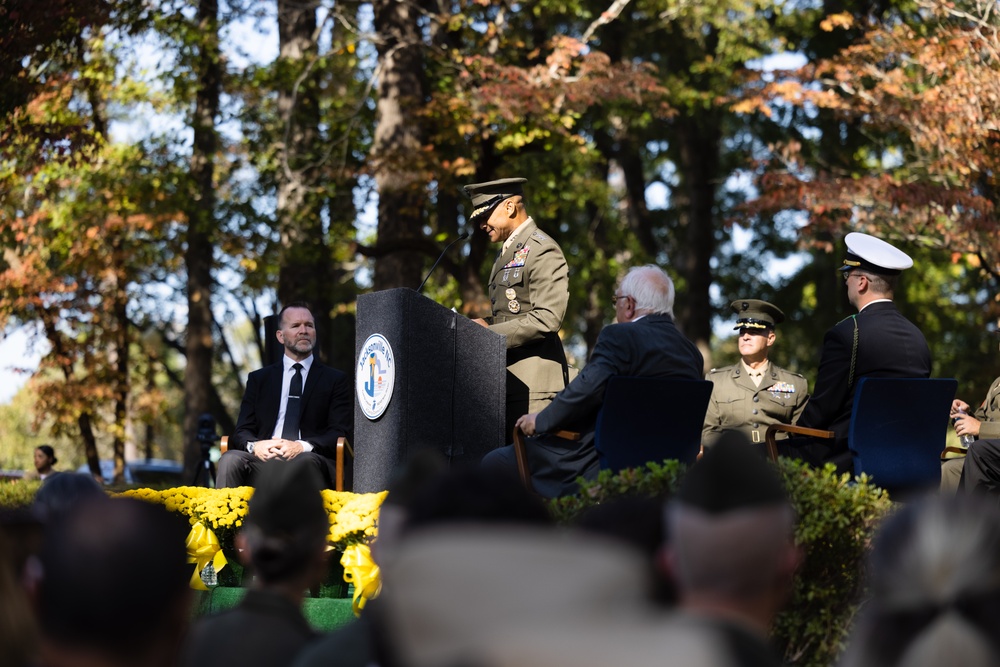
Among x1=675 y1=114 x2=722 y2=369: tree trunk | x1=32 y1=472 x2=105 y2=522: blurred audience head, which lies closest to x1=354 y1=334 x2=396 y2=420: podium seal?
x1=32 y1=472 x2=105 y2=522: blurred audience head

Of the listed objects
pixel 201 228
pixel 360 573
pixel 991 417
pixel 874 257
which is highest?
pixel 201 228

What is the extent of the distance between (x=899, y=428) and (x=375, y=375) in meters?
2.75

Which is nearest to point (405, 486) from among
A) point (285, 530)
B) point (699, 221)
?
point (285, 530)

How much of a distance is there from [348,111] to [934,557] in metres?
15.2

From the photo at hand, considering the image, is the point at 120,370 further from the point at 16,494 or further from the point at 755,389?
the point at 755,389

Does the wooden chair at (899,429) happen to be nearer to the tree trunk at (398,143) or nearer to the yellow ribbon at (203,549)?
the yellow ribbon at (203,549)

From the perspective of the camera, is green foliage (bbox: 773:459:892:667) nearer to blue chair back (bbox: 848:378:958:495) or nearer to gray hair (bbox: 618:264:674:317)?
blue chair back (bbox: 848:378:958:495)

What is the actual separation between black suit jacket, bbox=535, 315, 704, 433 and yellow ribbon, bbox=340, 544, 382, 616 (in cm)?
105

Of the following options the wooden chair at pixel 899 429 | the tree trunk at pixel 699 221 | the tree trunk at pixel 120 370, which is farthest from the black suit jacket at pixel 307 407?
the tree trunk at pixel 120 370

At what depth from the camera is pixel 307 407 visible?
27.3 ft

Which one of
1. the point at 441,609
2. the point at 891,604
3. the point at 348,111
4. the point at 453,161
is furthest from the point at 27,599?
the point at 348,111

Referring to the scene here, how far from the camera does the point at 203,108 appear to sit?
57.8 feet

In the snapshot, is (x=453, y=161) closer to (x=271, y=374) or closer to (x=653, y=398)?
(x=271, y=374)

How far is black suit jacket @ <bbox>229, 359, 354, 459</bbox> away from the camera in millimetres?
8320
